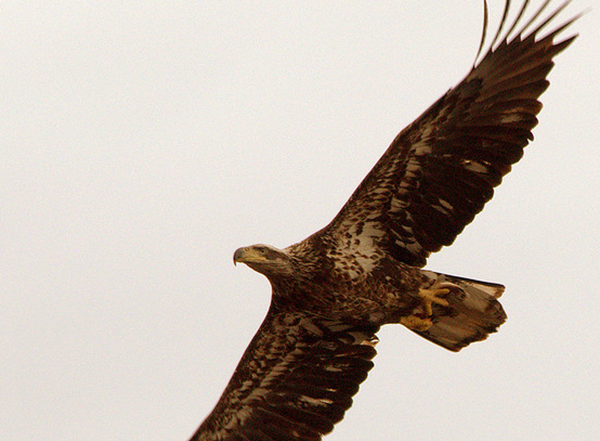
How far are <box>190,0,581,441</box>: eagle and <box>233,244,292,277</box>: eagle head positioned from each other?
0.04ft

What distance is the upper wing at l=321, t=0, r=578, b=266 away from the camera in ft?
45.4

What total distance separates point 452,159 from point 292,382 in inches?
136

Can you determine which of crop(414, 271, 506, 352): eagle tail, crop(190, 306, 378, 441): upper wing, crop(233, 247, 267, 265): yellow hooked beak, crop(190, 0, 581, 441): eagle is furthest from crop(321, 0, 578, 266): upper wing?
crop(190, 306, 378, 441): upper wing

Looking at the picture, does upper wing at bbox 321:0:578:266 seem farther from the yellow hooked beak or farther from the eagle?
the yellow hooked beak

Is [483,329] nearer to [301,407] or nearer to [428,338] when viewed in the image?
[428,338]

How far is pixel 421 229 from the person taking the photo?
14578mm

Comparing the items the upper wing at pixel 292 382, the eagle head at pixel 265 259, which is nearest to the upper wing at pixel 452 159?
the eagle head at pixel 265 259

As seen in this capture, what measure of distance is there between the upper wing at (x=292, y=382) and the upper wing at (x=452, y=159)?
1286mm

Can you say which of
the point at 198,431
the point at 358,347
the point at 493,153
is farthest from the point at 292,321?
the point at 493,153

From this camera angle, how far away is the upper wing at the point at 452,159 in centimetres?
1383

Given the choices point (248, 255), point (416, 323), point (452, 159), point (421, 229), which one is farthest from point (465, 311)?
point (248, 255)

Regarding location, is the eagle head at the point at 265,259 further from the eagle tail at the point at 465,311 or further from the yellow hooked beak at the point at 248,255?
the eagle tail at the point at 465,311

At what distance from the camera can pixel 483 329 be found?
14.5 m

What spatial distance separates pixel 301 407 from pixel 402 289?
2.11 metres
